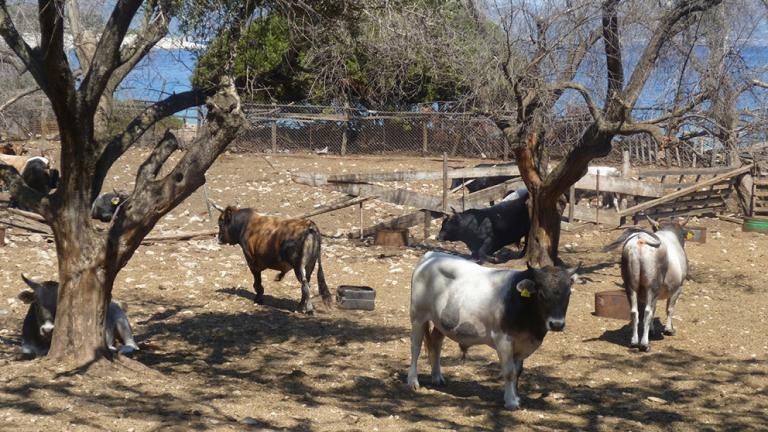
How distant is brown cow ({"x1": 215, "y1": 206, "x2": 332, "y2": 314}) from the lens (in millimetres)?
13133

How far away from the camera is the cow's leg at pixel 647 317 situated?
11500mm

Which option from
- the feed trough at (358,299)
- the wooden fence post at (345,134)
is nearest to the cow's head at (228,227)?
the feed trough at (358,299)

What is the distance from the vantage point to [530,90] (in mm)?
14469

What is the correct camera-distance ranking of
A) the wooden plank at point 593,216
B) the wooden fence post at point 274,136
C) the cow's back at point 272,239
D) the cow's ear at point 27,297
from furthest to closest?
the wooden fence post at point 274,136, the wooden plank at point 593,216, the cow's back at point 272,239, the cow's ear at point 27,297

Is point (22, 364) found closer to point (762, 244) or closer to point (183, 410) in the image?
point (183, 410)

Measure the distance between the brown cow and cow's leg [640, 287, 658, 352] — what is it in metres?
4.09

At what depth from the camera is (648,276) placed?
11.8m

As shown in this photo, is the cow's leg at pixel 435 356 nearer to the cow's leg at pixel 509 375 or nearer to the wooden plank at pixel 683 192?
the cow's leg at pixel 509 375

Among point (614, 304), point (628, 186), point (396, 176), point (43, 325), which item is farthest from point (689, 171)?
point (43, 325)

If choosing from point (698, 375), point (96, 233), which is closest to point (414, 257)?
point (698, 375)

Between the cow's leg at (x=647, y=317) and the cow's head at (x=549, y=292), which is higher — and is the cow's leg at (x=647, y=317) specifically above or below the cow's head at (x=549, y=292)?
below

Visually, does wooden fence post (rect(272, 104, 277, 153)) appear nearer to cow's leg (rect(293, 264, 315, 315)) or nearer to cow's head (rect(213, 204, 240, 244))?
cow's head (rect(213, 204, 240, 244))

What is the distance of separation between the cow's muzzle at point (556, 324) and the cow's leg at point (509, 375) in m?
0.53

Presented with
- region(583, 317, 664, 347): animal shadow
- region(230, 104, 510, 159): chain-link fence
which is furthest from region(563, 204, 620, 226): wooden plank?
region(230, 104, 510, 159): chain-link fence
